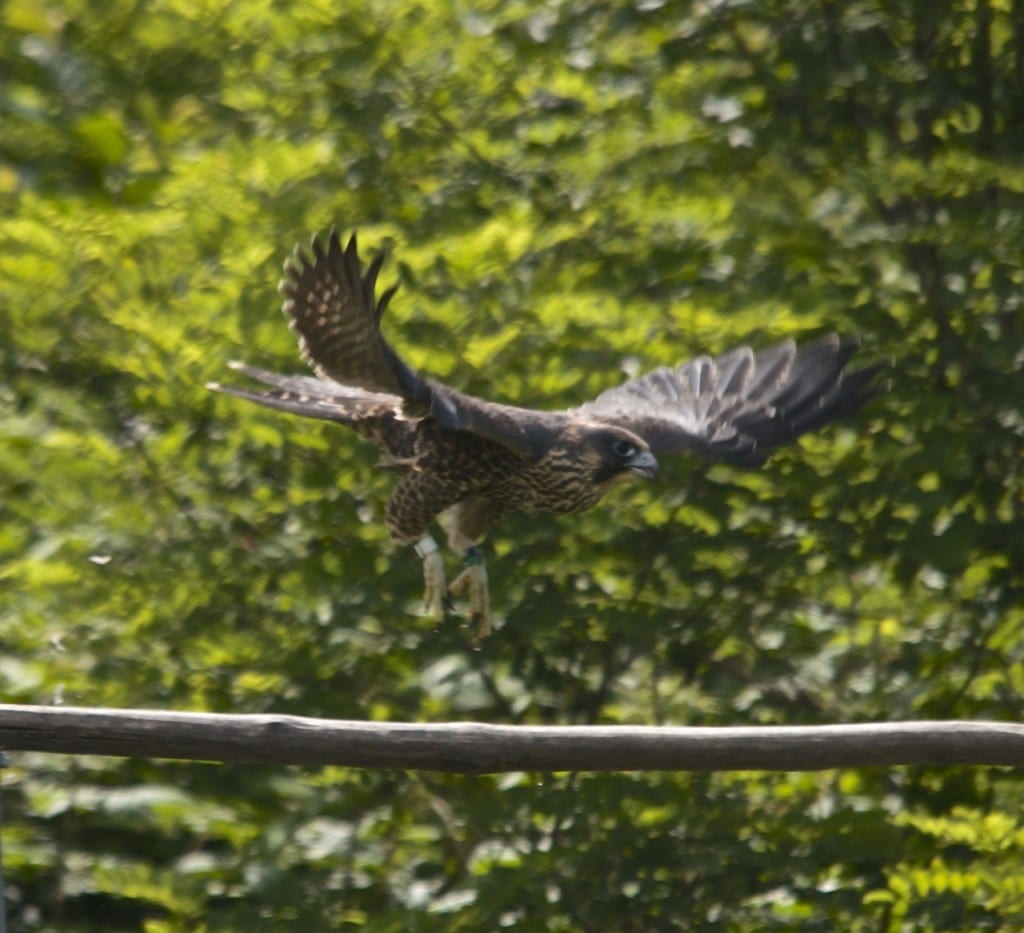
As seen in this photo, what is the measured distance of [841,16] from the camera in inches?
247

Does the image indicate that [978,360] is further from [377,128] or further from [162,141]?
[162,141]

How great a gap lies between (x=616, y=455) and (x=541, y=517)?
0.66 meters

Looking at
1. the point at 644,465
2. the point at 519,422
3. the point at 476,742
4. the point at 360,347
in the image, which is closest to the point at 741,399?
the point at 644,465

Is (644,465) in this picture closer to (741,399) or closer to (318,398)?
(741,399)

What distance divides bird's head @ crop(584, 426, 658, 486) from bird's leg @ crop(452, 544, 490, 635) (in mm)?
407

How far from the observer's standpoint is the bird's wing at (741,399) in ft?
17.4

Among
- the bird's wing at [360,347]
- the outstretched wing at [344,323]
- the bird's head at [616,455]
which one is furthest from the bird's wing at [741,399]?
the outstretched wing at [344,323]

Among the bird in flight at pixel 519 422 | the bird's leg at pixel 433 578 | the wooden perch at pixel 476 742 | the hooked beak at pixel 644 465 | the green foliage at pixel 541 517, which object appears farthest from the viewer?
the green foliage at pixel 541 517

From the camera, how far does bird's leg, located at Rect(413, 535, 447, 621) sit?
199 inches

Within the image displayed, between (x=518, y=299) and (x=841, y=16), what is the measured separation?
5.47ft

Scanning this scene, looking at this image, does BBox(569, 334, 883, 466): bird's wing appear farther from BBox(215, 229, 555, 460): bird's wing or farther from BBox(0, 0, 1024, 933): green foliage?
BBox(215, 229, 555, 460): bird's wing

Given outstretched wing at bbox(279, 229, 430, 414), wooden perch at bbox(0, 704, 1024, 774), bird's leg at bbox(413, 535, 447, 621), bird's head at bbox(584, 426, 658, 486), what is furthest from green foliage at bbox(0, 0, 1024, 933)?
wooden perch at bbox(0, 704, 1024, 774)

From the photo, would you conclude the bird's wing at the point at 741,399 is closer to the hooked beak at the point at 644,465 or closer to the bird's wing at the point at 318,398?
the hooked beak at the point at 644,465

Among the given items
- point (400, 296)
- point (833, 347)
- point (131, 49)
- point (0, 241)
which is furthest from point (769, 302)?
point (131, 49)
